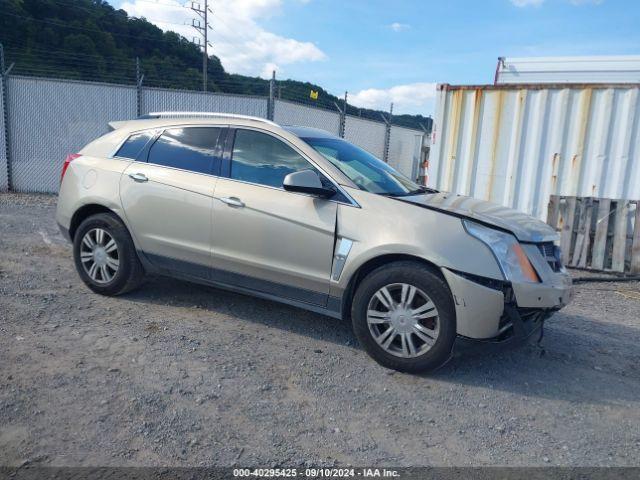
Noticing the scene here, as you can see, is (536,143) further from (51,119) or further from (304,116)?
(51,119)

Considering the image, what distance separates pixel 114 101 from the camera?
40.8ft

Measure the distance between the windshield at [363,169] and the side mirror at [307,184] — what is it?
280 millimetres

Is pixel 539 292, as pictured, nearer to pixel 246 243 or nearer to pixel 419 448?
pixel 419 448

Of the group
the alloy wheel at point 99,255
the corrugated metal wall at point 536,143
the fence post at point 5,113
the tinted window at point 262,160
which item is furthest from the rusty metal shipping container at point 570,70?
the fence post at point 5,113

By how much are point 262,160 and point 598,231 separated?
5227 millimetres

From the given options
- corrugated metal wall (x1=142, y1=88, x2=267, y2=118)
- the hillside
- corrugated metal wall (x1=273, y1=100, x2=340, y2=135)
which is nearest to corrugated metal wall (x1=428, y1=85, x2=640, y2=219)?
corrugated metal wall (x1=273, y1=100, x2=340, y2=135)

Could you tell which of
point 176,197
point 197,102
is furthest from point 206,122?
point 197,102

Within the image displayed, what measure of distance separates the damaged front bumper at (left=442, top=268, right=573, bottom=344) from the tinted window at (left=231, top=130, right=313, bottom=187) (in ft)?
4.98

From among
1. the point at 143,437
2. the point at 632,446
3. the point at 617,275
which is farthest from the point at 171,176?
the point at 617,275

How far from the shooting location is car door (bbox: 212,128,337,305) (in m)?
4.11

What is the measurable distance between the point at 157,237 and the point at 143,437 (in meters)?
2.22

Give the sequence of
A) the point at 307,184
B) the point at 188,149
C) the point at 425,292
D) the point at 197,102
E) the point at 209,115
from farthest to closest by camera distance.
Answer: the point at 197,102 < the point at 209,115 < the point at 188,149 < the point at 307,184 < the point at 425,292

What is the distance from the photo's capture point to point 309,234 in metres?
4.11

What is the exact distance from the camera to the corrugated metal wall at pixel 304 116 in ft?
44.5
